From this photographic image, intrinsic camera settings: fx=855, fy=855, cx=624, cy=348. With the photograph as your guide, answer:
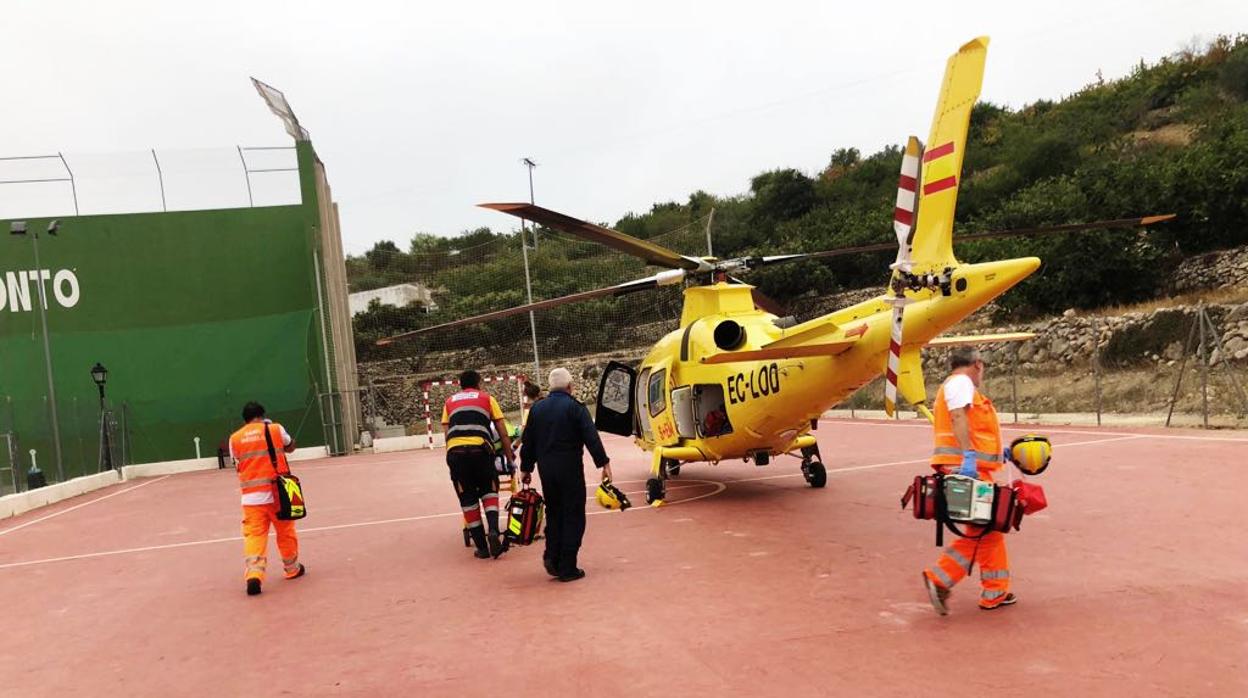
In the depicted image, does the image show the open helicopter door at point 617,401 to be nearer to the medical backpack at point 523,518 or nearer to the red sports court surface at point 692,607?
the red sports court surface at point 692,607

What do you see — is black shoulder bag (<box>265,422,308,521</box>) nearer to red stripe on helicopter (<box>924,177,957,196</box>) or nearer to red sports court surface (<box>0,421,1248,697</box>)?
red sports court surface (<box>0,421,1248,697</box>)

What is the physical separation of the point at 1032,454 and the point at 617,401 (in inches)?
274

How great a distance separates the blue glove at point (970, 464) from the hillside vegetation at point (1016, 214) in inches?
814

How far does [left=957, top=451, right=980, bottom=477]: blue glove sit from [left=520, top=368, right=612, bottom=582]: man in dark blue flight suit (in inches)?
106

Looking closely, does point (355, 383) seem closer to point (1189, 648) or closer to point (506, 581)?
point (506, 581)

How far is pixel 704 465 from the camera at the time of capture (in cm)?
1379

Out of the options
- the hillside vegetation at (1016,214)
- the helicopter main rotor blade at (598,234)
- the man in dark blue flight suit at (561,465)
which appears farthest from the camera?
the hillside vegetation at (1016,214)

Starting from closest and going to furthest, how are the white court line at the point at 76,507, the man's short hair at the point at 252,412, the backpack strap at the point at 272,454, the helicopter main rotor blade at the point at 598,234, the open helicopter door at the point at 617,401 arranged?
the helicopter main rotor blade at the point at 598,234 → the backpack strap at the point at 272,454 → the man's short hair at the point at 252,412 → the open helicopter door at the point at 617,401 → the white court line at the point at 76,507

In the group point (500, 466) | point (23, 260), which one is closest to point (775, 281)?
point (23, 260)

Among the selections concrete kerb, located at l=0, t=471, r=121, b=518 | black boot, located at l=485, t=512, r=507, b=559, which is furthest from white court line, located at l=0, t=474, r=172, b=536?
black boot, located at l=485, t=512, r=507, b=559

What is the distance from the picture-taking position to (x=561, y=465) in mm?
6617

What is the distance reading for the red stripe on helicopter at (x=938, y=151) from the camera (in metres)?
6.03

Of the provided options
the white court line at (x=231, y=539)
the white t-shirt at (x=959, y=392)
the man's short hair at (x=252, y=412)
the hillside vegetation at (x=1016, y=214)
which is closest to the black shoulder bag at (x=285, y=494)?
the man's short hair at (x=252, y=412)

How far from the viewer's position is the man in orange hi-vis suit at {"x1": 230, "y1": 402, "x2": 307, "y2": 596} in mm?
7152
